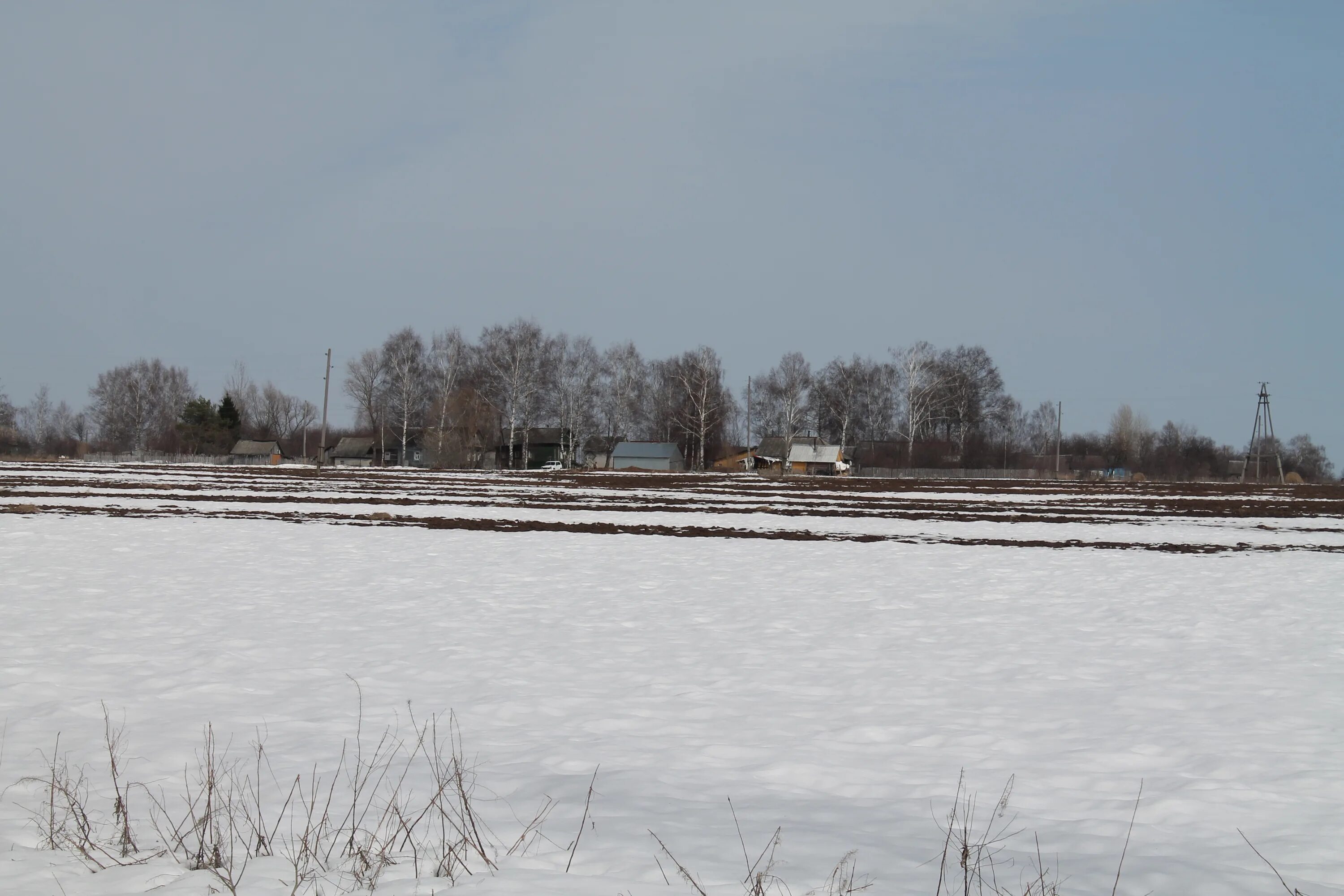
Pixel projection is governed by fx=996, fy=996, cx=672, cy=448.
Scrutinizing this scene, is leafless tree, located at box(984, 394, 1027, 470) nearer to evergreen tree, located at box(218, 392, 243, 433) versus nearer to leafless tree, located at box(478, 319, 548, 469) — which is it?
leafless tree, located at box(478, 319, 548, 469)

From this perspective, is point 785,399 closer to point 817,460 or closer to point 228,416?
point 817,460

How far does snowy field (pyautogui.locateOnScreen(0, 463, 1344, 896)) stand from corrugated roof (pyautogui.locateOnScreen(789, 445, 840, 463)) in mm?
83980

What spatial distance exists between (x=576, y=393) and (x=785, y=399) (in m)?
22.9

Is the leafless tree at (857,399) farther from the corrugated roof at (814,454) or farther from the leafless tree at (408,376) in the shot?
the leafless tree at (408,376)

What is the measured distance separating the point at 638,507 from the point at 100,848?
27.8 metres

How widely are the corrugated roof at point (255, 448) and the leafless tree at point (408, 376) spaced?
647 inches

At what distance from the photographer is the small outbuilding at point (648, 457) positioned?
4050 inches

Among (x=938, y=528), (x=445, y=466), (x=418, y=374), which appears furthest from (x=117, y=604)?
(x=418, y=374)

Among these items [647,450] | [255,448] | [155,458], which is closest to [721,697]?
[647,450]

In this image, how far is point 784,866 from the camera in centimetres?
433

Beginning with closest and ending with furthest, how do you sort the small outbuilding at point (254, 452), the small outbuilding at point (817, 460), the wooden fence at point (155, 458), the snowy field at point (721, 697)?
the snowy field at point (721, 697), the small outbuilding at point (817, 460), the wooden fence at point (155, 458), the small outbuilding at point (254, 452)

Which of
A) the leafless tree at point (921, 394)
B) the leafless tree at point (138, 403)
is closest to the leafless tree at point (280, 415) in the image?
the leafless tree at point (138, 403)

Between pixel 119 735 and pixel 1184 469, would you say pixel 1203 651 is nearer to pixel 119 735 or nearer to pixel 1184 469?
pixel 119 735

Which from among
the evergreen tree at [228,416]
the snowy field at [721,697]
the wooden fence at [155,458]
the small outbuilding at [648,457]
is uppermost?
the evergreen tree at [228,416]
